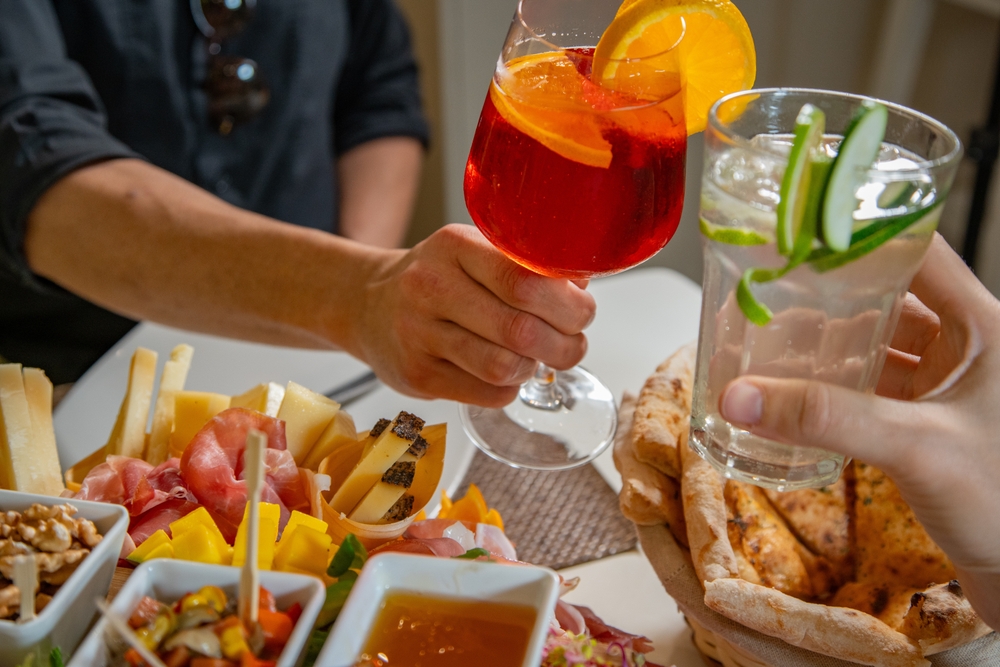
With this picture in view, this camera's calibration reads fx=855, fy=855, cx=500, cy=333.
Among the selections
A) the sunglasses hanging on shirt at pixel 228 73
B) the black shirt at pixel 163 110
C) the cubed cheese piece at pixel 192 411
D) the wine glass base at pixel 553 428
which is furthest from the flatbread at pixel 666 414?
the sunglasses hanging on shirt at pixel 228 73

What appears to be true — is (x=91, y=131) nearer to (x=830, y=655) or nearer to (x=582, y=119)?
(x=582, y=119)

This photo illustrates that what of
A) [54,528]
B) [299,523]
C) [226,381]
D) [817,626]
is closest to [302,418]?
[299,523]

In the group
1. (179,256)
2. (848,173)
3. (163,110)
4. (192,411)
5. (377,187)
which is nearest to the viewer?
(848,173)

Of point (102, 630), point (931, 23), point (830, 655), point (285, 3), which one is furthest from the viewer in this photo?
point (931, 23)

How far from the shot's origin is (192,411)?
2.69 feet

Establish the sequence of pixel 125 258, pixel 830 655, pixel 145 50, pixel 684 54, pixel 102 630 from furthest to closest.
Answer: pixel 145 50 < pixel 125 258 < pixel 684 54 < pixel 830 655 < pixel 102 630

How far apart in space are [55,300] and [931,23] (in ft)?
8.95

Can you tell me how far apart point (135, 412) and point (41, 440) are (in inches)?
3.7

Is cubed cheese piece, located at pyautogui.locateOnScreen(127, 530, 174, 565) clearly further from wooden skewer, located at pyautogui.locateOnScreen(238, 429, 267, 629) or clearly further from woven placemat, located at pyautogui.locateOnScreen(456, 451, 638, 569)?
woven placemat, located at pyautogui.locateOnScreen(456, 451, 638, 569)

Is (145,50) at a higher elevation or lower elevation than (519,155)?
lower

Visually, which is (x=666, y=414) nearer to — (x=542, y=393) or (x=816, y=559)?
(x=816, y=559)

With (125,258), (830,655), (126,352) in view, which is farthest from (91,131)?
(830,655)

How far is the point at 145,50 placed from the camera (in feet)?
5.44

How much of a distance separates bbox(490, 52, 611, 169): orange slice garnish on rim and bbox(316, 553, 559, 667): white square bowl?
14.9 inches
